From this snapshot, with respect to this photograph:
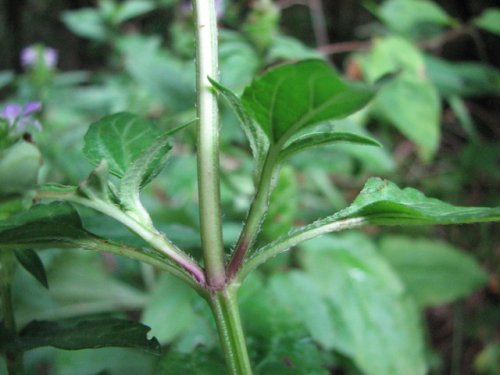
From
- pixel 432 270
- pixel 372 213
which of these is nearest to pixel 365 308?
pixel 432 270

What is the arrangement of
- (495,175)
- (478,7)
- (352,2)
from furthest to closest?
(352,2) → (478,7) → (495,175)

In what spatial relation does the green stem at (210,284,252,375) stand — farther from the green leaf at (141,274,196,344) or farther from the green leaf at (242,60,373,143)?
the green leaf at (141,274,196,344)

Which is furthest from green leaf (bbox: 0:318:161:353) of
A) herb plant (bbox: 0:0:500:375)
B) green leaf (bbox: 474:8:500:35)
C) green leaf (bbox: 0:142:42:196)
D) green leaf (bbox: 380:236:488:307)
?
green leaf (bbox: 474:8:500:35)

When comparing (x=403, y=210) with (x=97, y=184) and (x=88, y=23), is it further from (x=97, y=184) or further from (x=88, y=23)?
(x=88, y=23)

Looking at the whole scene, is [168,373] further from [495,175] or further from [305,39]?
[305,39]

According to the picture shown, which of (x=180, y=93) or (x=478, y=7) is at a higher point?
(x=478, y=7)

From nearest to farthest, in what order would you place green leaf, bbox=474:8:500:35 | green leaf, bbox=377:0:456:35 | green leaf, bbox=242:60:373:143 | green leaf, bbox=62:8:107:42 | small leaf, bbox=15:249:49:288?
green leaf, bbox=242:60:373:143, small leaf, bbox=15:249:49:288, green leaf, bbox=474:8:500:35, green leaf, bbox=377:0:456:35, green leaf, bbox=62:8:107:42

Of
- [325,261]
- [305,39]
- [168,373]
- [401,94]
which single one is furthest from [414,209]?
[305,39]
